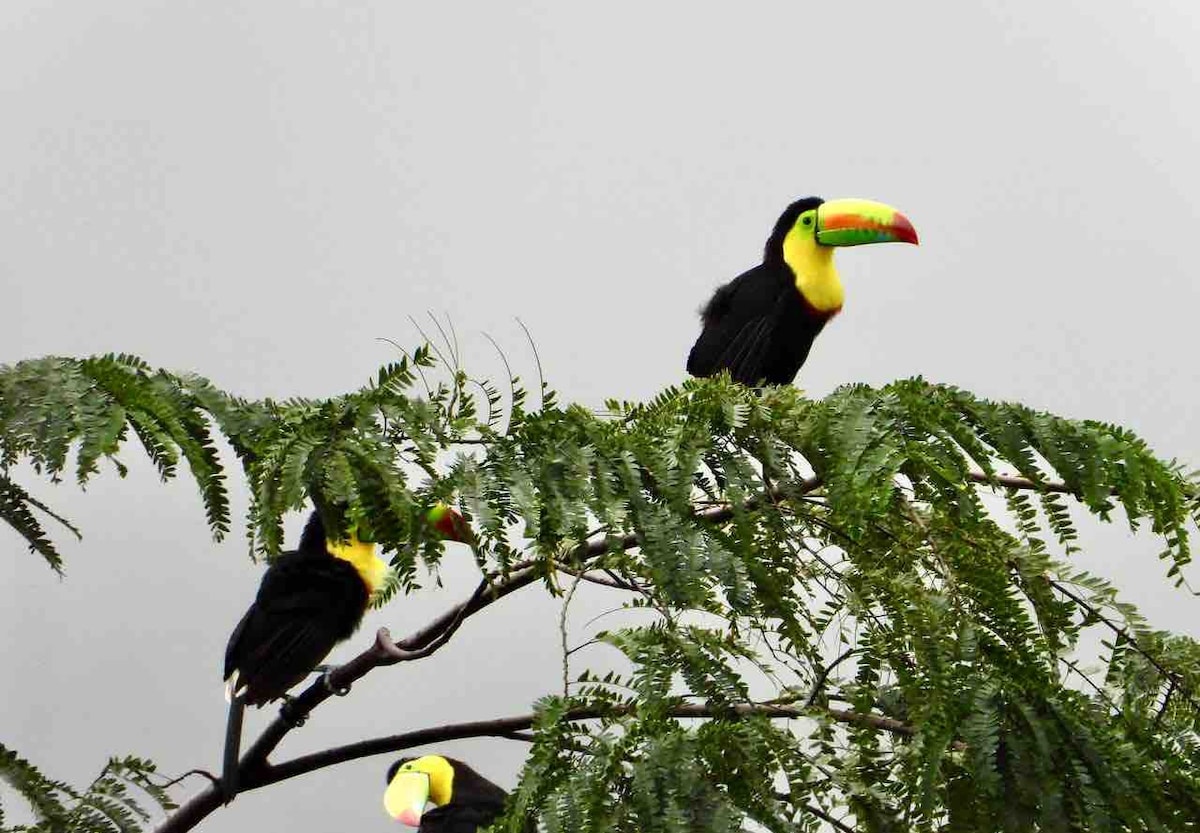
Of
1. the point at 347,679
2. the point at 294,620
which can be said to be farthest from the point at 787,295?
the point at 347,679

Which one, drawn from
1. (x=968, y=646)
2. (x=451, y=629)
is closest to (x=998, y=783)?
(x=968, y=646)

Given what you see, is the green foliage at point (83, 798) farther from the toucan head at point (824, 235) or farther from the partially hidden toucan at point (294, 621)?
the toucan head at point (824, 235)

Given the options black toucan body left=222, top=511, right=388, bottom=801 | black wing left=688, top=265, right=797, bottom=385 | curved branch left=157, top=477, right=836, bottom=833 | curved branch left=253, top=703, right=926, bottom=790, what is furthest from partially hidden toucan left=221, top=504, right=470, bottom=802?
black wing left=688, top=265, right=797, bottom=385

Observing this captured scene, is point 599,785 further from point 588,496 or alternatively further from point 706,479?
point 706,479

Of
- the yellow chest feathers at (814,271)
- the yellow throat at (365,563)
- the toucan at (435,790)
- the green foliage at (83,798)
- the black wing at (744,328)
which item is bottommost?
the green foliage at (83,798)

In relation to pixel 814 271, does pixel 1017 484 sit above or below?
below

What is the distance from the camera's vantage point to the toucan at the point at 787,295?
5609 millimetres

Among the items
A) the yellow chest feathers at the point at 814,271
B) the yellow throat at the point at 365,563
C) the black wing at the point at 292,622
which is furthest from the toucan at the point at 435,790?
the yellow chest feathers at the point at 814,271

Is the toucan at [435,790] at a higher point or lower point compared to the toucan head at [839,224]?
lower

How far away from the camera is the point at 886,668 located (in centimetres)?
269

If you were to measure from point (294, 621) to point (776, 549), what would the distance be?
112 inches

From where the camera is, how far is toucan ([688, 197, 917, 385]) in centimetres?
561

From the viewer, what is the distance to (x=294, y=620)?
5055 millimetres

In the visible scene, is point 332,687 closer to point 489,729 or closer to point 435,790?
point 489,729
